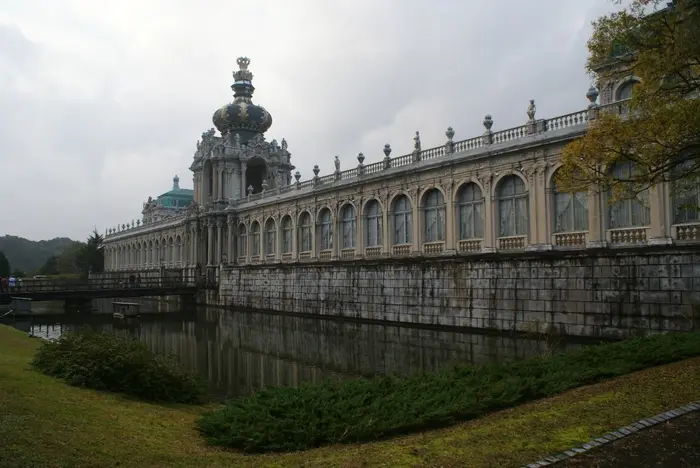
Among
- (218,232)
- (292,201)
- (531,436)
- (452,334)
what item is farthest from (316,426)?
(218,232)

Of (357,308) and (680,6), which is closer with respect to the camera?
(680,6)

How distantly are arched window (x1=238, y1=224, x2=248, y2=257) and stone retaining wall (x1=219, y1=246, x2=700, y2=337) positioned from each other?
17107 mm

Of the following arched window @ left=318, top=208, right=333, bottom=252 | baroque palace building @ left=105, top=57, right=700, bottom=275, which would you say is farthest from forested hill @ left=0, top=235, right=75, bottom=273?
arched window @ left=318, top=208, right=333, bottom=252

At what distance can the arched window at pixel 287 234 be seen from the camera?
47562 millimetres

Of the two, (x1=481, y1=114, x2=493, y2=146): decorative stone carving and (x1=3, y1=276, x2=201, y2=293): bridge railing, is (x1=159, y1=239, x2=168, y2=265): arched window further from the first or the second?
(x1=481, y1=114, x2=493, y2=146): decorative stone carving

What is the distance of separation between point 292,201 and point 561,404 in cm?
3859

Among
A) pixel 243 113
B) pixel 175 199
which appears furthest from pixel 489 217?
pixel 175 199

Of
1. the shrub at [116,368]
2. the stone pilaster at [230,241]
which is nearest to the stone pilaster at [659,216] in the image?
the shrub at [116,368]

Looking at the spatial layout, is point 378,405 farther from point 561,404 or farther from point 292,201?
point 292,201

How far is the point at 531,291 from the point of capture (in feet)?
82.2

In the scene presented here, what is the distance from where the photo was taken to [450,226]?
31578mm

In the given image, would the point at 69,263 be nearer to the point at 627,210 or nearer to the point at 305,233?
the point at 305,233

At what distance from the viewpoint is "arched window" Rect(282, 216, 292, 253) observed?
4756cm

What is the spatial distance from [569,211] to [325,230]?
20289mm
